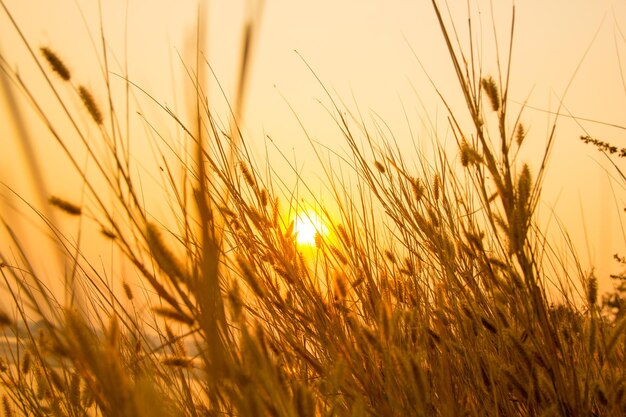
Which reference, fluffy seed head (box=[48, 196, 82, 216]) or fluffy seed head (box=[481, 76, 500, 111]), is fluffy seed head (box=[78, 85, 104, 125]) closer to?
fluffy seed head (box=[48, 196, 82, 216])

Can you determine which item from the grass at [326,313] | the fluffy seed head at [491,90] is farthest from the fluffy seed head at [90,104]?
the fluffy seed head at [491,90]

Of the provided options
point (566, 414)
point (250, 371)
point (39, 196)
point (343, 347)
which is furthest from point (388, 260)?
point (39, 196)

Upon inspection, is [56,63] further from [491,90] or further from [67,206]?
[491,90]

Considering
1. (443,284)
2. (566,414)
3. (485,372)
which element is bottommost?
(566,414)

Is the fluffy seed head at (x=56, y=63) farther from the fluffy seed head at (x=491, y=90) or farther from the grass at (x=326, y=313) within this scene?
the fluffy seed head at (x=491, y=90)

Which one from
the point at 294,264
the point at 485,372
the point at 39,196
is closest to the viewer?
the point at 39,196

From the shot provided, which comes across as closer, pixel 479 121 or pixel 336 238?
pixel 479 121

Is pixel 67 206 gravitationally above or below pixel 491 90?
below

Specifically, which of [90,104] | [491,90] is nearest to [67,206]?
[90,104]

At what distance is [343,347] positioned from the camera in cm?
100

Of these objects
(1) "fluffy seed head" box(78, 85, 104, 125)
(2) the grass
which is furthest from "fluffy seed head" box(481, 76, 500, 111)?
(1) "fluffy seed head" box(78, 85, 104, 125)

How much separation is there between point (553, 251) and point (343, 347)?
2.37 feet

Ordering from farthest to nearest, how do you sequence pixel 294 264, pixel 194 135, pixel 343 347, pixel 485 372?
1. pixel 294 264
2. pixel 485 372
3. pixel 343 347
4. pixel 194 135

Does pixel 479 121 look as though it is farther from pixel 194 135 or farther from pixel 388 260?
pixel 388 260
